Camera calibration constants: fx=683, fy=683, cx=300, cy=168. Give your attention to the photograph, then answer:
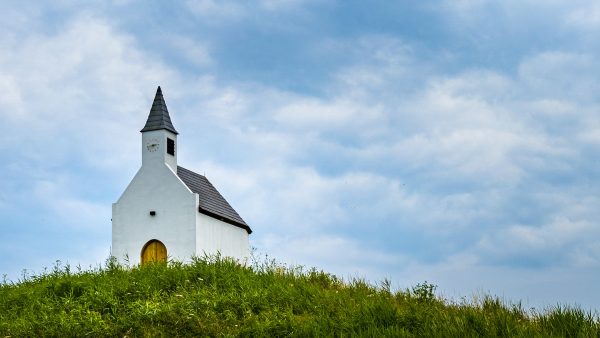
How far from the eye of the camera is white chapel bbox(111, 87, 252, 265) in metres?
28.4

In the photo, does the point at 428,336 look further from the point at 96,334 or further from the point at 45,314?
the point at 45,314

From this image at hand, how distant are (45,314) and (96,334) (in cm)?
176

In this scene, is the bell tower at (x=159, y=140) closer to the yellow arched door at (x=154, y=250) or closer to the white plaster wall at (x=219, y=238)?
the white plaster wall at (x=219, y=238)

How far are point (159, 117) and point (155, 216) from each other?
4699 mm

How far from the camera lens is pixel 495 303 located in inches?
470

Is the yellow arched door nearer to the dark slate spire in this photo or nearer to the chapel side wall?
the chapel side wall

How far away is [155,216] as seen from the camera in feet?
94.7

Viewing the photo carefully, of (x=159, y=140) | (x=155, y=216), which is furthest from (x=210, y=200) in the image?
(x=159, y=140)

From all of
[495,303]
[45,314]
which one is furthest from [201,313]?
[495,303]

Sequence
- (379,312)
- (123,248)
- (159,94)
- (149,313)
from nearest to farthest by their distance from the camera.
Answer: (379,312) < (149,313) < (123,248) < (159,94)

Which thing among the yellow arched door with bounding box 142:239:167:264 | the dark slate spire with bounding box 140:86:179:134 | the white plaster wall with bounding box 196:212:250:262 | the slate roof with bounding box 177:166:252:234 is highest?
the dark slate spire with bounding box 140:86:179:134

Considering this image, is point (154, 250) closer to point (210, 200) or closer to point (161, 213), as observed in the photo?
point (161, 213)

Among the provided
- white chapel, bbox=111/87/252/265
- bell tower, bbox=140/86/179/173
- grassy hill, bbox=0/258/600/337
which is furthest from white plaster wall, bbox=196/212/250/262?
grassy hill, bbox=0/258/600/337

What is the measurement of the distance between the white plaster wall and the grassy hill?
12.8 metres
